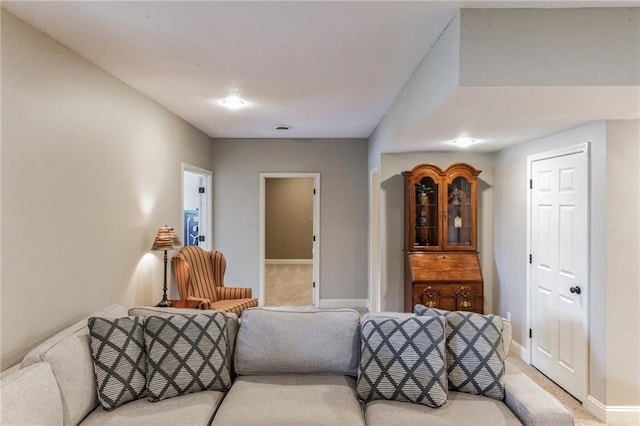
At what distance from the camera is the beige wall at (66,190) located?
79.5 inches

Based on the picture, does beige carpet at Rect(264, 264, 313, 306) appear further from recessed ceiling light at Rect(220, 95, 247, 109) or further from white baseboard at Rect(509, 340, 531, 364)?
recessed ceiling light at Rect(220, 95, 247, 109)

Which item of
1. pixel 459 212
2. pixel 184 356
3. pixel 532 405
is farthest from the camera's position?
pixel 459 212

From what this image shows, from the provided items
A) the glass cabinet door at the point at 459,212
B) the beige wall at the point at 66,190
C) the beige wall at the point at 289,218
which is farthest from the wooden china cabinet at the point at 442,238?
the beige wall at the point at 289,218

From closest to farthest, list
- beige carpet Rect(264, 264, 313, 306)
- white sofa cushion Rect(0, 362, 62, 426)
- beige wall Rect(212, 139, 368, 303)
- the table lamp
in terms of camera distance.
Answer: white sofa cushion Rect(0, 362, 62, 426) < the table lamp < beige wall Rect(212, 139, 368, 303) < beige carpet Rect(264, 264, 313, 306)

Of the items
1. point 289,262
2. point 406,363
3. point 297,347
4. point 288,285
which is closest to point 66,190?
point 297,347

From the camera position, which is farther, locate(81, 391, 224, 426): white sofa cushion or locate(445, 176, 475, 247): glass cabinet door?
locate(445, 176, 475, 247): glass cabinet door

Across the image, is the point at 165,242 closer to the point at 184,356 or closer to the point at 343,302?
the point at 184,356

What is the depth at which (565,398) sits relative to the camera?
10.1 ft

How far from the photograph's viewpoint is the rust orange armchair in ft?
12.7

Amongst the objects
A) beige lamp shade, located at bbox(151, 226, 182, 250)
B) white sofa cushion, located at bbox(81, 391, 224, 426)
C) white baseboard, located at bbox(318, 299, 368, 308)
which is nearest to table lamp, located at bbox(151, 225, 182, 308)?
beige lamp shade, located at bbox(151, 226, 182, 250)

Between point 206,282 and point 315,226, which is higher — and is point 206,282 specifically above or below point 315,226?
below

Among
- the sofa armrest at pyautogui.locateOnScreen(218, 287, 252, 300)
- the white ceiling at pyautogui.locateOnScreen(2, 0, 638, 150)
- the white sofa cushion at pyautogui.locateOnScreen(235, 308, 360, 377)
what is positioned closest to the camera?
the white ceiling at pyautogui.locateOnScreen(2, 0, 638, 150)

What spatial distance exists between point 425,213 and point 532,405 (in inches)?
112

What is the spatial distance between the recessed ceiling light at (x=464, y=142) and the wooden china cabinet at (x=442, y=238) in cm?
41
